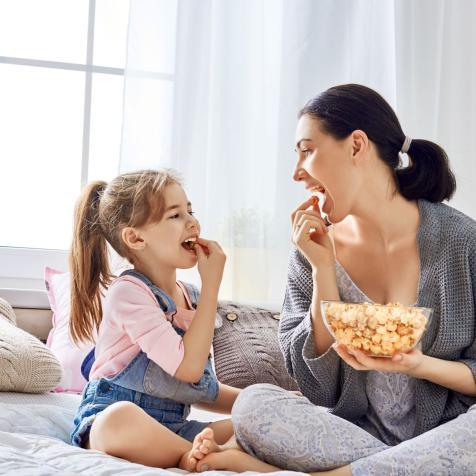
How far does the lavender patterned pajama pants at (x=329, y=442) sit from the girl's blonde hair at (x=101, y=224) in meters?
0.49

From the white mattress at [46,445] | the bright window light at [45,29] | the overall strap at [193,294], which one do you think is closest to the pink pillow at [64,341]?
the white mattress at [46,445]

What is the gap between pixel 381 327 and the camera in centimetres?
145

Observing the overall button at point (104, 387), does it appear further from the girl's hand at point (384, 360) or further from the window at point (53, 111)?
the window at point (53, 111)

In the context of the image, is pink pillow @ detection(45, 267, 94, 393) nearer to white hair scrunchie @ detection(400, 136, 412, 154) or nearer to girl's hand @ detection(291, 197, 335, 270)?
girl's hand @ detection(291, 197, 335, 270)

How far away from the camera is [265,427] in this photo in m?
1.54

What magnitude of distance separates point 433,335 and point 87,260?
0.78 m

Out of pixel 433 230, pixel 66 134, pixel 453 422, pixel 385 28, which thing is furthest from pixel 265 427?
pixel 385 28

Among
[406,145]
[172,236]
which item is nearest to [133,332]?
[172,236]

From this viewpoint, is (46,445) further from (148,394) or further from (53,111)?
(53,111)

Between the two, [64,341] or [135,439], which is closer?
[135,439]

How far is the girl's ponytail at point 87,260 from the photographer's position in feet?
6.44

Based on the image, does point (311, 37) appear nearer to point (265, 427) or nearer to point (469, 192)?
point (469, 192)

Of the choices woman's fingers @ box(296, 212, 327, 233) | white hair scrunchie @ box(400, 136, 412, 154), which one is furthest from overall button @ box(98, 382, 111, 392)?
white hair scrunchie @ box(400, 136, 412, 154)

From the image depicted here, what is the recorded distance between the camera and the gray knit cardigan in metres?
1.72
